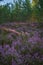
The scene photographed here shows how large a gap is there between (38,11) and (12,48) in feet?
26.6

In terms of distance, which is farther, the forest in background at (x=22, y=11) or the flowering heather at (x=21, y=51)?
the forest in background at (x=22, y=11)

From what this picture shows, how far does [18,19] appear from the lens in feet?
48.3

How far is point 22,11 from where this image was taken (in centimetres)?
1485

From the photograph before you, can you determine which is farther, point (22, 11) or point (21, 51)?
point (22, 11)

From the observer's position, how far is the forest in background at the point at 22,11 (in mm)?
14023

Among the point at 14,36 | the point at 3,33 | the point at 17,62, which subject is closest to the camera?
the point at 17,62

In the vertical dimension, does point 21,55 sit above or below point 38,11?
above

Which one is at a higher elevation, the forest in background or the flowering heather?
the flowering heather

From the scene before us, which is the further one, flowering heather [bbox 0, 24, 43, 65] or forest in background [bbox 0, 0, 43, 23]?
forest in background [bbox 0, 0, 43, 23]

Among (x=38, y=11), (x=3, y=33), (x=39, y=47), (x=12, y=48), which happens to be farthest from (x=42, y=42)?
(x=38, y=11)

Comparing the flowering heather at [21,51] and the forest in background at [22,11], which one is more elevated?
the flowering heather at [21,51]

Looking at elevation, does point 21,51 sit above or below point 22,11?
above

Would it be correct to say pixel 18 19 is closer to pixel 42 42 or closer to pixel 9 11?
pixel 9 11

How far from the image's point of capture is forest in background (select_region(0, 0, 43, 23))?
14023mm
